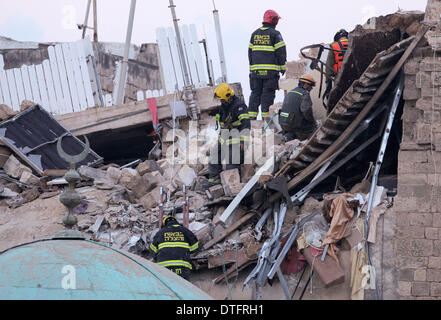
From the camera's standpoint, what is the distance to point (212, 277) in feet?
40.3

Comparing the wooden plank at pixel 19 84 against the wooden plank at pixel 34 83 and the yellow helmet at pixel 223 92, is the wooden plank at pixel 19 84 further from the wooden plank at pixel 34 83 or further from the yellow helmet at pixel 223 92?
the yellow helmet at pixel 223 92

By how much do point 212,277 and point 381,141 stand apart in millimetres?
3136

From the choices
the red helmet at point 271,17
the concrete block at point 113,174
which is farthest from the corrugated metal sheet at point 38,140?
the red helmet at point 271,17

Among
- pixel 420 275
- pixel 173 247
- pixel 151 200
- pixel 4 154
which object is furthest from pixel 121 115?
pixel 420 275

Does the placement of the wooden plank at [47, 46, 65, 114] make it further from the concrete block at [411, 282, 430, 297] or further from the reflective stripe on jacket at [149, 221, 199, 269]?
the concrete block at [411, 282, 430, 297]

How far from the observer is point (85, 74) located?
17422mm

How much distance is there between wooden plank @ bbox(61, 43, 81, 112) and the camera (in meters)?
17.3

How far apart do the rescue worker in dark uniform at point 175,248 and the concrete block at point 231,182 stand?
5.19ft

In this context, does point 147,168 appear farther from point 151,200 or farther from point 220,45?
point 220,45

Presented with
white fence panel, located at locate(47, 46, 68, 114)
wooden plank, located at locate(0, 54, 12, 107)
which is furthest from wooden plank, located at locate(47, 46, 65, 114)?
wooden plank, located at locate(0, 54, 12, 107)

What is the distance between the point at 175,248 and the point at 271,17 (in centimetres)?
534

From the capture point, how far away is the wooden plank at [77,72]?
56.6 ft
